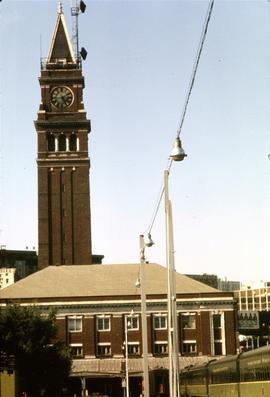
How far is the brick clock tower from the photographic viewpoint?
104 metres

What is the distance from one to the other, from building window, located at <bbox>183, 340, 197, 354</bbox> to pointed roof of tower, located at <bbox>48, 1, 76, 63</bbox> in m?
45.0

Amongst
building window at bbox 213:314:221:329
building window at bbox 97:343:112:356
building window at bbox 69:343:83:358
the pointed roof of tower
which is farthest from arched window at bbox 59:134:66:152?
building window at bbox 213:314:221:329

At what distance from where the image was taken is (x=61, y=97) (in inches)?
4328

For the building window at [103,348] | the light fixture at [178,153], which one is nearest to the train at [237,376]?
the light fixture at [178,153]

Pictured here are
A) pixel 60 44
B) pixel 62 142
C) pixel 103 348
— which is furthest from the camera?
pixel 60 44

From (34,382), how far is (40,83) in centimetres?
6259

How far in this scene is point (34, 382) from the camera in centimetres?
5497

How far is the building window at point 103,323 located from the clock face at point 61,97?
1323 inches

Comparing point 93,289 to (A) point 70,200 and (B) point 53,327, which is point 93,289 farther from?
(B) point 53,327

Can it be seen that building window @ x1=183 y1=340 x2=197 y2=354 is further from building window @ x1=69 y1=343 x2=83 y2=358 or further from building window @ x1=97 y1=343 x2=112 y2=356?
building window @ x1=69 y1=343 x2=83 y2=358

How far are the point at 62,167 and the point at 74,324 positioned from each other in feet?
84.3

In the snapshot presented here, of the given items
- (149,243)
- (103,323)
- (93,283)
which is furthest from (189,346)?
(149,243)

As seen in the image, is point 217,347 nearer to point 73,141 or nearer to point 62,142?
point 73,141

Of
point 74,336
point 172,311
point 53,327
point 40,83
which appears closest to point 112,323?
point 74,336
